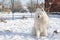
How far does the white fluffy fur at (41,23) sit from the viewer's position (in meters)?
3.39

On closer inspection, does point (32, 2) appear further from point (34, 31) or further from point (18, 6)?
point (34, 31)

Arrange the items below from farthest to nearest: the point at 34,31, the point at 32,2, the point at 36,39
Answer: the point at 32,2 < the point at 34,31 < the point at 36,39

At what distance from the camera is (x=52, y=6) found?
8.40 m

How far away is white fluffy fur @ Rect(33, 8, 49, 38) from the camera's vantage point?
11.1 ft

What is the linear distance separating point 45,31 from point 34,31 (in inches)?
9.9

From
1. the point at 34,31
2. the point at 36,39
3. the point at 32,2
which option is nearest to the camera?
the point at 36,39

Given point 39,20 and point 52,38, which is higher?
point 39,20

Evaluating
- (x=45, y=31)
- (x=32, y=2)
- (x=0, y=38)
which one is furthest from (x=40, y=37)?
(x=32, y=2)

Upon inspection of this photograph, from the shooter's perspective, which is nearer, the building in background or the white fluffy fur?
the white fluffy fur

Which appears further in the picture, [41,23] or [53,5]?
[53,5]

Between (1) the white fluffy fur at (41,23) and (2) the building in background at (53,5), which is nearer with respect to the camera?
(1) the white fluffy fur at (41,23)

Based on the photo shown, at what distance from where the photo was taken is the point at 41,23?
352 centimetres

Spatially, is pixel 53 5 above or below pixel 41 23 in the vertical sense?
below

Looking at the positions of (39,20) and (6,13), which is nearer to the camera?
(39,20)
